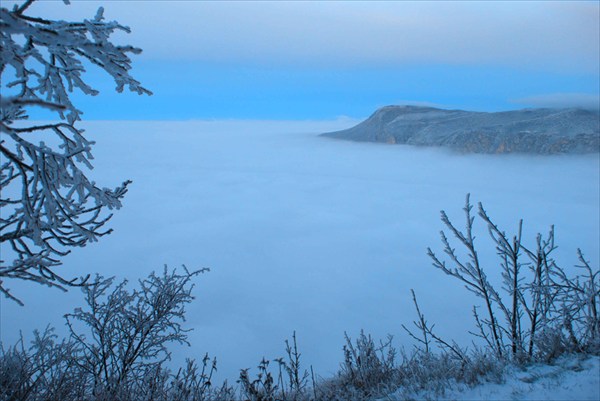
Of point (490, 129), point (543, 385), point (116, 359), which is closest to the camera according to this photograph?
point (543, 385)

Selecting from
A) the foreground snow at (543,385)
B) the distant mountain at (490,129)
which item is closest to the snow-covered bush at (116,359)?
the foreground snow at (543,385)

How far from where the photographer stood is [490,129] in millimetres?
78250

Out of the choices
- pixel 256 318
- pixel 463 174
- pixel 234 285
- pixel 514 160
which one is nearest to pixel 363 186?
pixel 463 174

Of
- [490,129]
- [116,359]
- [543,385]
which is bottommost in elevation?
[116,359]

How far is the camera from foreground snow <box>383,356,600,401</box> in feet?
11.9

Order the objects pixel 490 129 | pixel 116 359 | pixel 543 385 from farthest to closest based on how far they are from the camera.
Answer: pixel 490 129, pixel 116 359, pixel 543 385

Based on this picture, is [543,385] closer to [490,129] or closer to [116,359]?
[116,359]

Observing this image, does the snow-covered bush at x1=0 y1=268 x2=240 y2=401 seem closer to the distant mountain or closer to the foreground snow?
the foreground snow

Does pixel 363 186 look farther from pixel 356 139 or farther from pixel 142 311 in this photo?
pixel 142 311

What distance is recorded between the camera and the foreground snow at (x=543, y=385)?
11.9 ft

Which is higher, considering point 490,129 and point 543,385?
point 490,129

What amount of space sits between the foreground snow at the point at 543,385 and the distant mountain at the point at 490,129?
77039 millimetres

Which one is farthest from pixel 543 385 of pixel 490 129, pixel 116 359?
pixel 490 129

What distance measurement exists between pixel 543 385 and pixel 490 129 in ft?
275
